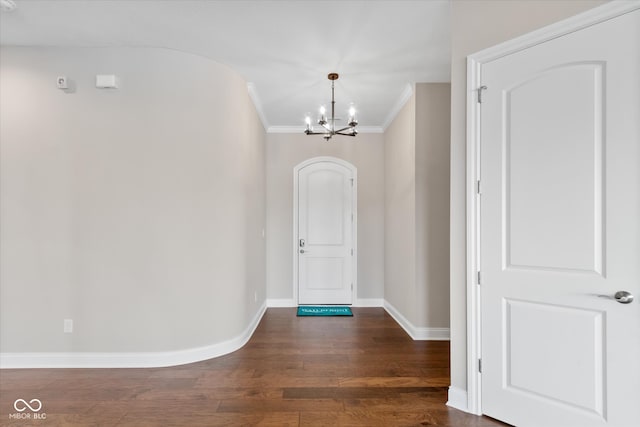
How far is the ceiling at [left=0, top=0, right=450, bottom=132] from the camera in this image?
100 inches

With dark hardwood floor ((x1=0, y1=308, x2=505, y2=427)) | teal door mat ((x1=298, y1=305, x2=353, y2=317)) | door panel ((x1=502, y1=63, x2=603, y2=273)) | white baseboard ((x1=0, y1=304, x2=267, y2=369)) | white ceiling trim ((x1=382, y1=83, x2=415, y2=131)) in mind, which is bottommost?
teal door mat ((x1=298, y1=305, x2=353, y2=317))

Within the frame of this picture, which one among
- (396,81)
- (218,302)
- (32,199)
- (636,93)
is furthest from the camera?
(396,81)

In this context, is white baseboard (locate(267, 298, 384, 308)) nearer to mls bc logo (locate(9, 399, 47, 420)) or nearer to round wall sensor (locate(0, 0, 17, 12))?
mls bc logo (locate(9, 399, 47, 420))

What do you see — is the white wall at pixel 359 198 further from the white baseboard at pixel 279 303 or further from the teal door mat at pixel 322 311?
the teal door mat at pixel 322 311

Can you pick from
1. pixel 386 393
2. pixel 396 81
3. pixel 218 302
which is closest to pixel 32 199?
pixel 218 302

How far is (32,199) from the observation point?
3.04 m

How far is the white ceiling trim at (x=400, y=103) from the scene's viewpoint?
3.96 m

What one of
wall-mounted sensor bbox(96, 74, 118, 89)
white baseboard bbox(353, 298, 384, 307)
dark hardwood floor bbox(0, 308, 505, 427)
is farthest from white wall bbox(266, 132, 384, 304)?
wall-mounted sensor bbox(96, 74, 118, 89)

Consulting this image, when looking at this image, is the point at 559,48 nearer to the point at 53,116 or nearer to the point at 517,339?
the point at 517,339

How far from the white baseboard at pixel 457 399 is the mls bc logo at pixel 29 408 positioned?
279 centimetres

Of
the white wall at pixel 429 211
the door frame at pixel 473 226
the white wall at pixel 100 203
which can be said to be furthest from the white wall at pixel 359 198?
the door frame at pixel 473 226

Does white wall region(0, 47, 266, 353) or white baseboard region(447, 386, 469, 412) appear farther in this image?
white wall region(0, 47, 266, 353)

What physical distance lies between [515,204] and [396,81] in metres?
2.27

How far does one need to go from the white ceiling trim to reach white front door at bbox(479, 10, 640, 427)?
70.1 inches
